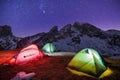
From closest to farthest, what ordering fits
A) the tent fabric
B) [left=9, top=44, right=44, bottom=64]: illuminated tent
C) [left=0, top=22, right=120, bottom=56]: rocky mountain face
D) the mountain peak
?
1. the tent fabric
2. [left=9, top=44, right=44, bottom=64]: illuminated tent
3. [left=0, top=22, right=120, bottom=56]: rocky mountain face
4. the mountain peak

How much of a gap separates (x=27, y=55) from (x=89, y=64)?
16.3 ft

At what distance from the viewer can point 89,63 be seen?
27.6 ft

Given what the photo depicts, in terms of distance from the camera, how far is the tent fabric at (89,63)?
8.15 metres

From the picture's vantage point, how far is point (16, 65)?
10.9 meters

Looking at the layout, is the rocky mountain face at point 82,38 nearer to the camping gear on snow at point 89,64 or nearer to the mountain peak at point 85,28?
the mountain peak at point 85,28

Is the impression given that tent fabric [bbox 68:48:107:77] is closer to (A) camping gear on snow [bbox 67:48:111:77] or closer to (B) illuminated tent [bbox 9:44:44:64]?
(A) camping gear on snow [bbox 67:48:111:77]

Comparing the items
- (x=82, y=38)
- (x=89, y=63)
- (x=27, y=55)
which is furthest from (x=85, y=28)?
(x=89, y=63)

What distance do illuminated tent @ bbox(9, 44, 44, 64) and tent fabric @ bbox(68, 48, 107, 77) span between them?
3857 millimetres

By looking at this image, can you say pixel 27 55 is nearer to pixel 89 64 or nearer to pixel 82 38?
pixel 89 64

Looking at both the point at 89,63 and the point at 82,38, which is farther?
the point at 82,38

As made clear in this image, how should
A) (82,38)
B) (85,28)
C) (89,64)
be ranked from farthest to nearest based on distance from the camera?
(85,28) < (82,38) < (89,64)

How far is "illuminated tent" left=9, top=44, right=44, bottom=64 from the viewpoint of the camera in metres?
11.3

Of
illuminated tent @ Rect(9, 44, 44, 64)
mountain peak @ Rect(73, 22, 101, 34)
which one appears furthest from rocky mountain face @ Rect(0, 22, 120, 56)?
illuminated tent @ Rect(9, 44, 44, 64)

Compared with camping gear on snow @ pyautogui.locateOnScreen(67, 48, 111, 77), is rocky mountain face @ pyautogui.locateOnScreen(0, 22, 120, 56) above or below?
above
